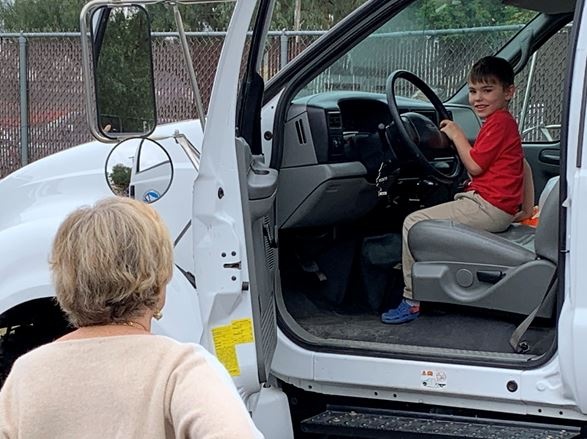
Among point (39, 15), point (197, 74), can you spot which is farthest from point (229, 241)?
point (39, 15)

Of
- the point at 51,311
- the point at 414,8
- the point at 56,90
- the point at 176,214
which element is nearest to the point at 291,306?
the point at 176,214

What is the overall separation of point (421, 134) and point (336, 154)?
18.3 inches

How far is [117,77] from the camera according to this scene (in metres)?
3.36

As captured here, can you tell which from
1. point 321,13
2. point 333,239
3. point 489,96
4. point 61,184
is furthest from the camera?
point 321,13

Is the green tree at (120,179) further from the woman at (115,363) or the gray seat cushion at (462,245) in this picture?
the woman at (115,363)

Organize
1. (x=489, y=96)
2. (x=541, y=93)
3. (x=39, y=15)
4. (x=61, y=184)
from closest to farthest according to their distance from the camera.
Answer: (x=61, y=184) < (x=489, y=96) < (x=541, y=93) < (x=39, y=15)

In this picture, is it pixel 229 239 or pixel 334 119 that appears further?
pixel 334 119

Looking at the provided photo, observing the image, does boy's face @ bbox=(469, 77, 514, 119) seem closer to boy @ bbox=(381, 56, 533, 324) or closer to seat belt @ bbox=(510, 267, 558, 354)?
boy @ bbox=(381, 56, 533, 324)

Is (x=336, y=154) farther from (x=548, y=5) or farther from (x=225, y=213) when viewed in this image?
(x=548, y=5)

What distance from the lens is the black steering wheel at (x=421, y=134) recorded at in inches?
166

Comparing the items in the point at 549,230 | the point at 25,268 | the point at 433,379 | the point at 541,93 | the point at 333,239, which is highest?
the point at 541,93

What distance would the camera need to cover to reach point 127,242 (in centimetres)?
190

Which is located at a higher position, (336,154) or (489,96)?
(489,96)

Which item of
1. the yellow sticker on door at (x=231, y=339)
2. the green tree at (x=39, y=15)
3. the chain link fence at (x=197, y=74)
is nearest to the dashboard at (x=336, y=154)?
the chain link fence at (x=197, y=74)
